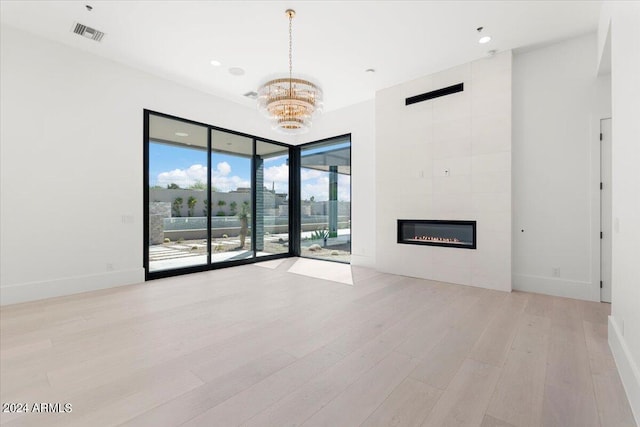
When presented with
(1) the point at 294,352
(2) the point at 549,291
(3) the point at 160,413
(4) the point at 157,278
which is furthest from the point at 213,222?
(2) the point at 549,291

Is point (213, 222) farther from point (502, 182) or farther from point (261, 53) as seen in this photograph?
point (502, 182)

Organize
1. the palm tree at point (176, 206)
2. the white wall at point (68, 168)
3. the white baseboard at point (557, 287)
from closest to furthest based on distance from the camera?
the white wall at point (68, 168)
the white baseboard at point (557, 287)
the palm tree at point (176, 206)

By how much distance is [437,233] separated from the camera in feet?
16.4

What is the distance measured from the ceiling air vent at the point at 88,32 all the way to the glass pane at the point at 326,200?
14.5 feet

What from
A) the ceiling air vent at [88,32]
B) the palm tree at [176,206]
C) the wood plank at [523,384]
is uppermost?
the ceiling air vent at [88,32]

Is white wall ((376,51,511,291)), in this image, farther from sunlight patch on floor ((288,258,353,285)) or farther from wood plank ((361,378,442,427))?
wood plank ((361,378,442,427))

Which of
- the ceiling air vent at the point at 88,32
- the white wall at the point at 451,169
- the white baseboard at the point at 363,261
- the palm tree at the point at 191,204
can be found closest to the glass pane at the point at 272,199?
the palm tree at the point at 191,204

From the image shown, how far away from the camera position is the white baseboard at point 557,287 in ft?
12.6

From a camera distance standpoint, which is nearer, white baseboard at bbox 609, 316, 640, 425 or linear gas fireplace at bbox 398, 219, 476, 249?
white baseboard at bbox 609, 316, 640, 425

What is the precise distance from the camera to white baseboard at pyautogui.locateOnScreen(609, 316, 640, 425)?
5.55ft

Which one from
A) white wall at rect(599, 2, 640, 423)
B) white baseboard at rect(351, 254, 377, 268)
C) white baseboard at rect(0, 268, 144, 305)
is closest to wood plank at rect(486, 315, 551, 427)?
white wall at rect(599, 2, 640, 423)

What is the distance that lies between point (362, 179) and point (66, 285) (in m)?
5.30

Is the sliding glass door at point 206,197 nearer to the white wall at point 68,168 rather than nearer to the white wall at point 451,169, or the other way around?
the white wall at point 68,168

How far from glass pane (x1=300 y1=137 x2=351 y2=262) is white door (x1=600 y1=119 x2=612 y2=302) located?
4.08 meters
